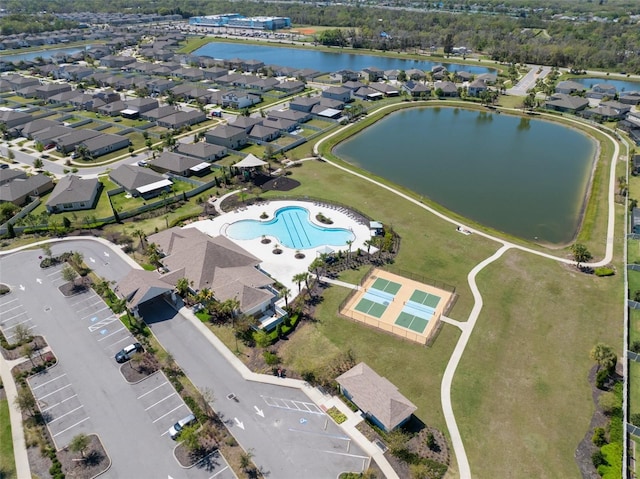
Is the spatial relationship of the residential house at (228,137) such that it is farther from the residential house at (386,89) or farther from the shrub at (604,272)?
the shrub at (604,272)

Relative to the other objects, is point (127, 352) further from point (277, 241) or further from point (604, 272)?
point (604, 272)

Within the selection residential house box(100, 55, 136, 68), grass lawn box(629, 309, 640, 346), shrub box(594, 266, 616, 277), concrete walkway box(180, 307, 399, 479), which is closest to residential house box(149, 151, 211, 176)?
concrete walkway box(180, 307, 399, 479)

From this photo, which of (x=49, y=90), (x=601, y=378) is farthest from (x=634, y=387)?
(x=49, y=90)

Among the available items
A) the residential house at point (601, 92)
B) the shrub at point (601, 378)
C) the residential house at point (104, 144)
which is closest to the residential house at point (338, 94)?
the residential house at point (104, 144)

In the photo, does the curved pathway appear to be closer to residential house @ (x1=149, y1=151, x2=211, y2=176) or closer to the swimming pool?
the swimming pool

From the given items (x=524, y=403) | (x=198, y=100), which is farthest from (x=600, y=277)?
(x=198, y=100)

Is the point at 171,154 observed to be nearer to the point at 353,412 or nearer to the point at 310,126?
the point at 310,126
